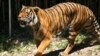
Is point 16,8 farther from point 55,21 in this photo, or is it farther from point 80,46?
point 55,21

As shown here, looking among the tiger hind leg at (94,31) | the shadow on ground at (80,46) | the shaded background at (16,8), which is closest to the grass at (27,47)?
the shadow on ground at (80,46)

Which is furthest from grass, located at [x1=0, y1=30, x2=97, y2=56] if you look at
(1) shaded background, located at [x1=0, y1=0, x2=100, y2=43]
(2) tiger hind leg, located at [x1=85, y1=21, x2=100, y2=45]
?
(1) shaded background, located at [x1=0, y1=0, x2=100, y2=43]

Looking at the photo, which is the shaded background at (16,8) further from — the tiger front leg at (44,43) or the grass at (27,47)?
the tiger front leg at (44,43)

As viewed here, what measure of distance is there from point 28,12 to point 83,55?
1.37 m

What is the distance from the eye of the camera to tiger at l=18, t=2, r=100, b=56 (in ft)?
19.8

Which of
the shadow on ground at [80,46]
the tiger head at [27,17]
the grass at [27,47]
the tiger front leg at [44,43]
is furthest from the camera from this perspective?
the grass at [27,47]

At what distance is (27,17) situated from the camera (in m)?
5.96

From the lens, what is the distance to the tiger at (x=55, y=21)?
6.03 metres

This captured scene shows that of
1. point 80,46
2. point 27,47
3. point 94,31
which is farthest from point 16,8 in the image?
point 94,31

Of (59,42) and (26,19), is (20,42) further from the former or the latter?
(26,19)

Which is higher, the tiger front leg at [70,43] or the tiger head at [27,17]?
the tiger head at [27,17]

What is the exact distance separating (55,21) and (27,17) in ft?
2.31

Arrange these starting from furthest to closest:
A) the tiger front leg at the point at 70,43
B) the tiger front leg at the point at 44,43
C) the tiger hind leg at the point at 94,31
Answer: the tiger hind leg at the point at 94,31 < the tiger front leg at the point at 70,43 < the tiger front leg at the point at 44,43

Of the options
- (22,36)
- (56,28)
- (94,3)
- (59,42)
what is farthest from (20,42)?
(94,3)
